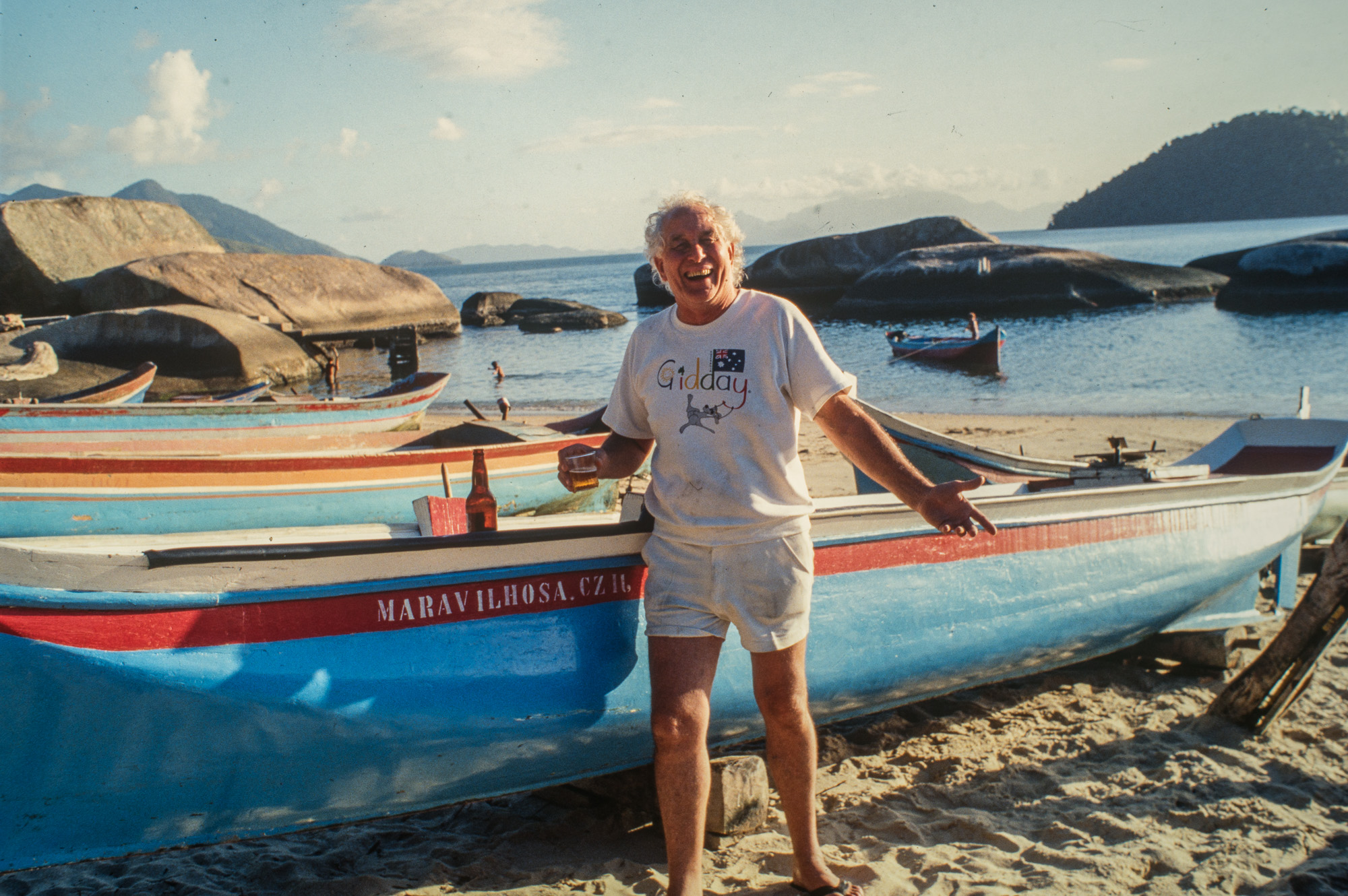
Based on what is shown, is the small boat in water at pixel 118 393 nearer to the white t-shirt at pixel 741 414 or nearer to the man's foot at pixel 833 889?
the white t-shirt at pixel 741 414

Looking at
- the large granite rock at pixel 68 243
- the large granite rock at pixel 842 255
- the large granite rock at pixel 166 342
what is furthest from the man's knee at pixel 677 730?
the large granite rock at pixel 842 255

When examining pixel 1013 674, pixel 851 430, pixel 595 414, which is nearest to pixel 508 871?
pixel 851 430

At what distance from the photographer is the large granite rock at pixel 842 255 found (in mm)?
54812

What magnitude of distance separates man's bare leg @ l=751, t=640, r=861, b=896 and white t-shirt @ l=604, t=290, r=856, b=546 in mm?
388

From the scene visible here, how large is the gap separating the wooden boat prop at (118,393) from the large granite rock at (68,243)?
2618 cm

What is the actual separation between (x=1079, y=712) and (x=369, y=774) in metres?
3.23

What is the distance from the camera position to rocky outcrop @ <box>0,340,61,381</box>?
18.5 meters

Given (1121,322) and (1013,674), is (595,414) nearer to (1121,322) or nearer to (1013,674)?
(1013,674)

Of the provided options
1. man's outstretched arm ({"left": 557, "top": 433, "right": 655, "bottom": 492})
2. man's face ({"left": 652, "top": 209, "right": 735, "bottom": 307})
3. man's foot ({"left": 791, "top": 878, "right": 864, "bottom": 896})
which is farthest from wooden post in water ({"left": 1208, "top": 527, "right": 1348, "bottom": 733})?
man's face ({"left": 652, "top": 209, "right": 735, "bottom": 307})

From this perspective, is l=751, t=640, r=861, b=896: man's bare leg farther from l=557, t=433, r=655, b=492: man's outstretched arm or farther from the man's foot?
l=557, t=433, r=655, b=492: man's outstretched arm

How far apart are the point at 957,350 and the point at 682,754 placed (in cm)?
2403

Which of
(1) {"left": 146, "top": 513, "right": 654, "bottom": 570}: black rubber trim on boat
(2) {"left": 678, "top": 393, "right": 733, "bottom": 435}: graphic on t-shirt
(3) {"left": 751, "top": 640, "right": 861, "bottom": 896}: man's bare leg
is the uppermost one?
(2) {"left": 678, "top": 393, "right": 733, "bottom": 435}: graphic on t-shirt

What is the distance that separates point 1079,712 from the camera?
13.9 feet

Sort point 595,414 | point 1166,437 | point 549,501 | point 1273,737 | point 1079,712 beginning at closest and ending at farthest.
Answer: point 1273,737 < point 1079,712 < point 549,501 < point 595,414 < point 1166,437
